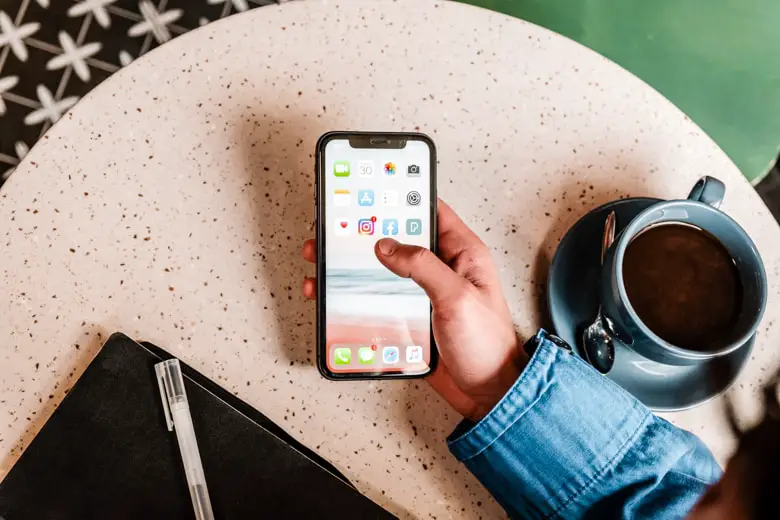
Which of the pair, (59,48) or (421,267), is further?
(59,48)

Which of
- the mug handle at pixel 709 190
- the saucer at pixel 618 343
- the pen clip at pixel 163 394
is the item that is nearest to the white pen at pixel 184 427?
the pen clip at pixel 163 394

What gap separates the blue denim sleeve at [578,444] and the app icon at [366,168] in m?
0.23

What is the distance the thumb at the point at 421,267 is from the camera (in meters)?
0.56

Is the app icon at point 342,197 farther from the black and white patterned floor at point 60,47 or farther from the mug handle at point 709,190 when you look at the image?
the black and white patterned floor at point 60,47

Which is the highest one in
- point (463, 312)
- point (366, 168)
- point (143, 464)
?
point (366, 168)

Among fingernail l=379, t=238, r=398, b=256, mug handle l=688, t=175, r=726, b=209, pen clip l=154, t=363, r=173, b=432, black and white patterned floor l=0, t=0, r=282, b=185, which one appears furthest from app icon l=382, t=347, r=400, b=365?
black and white patterned floor l=0, t=0, r=282, b=185

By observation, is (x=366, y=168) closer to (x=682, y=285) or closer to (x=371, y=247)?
(x=371, y=247)

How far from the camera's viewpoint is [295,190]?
63 cm

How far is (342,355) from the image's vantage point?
0.60 m

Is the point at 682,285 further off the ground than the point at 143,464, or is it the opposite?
the point at 682,285

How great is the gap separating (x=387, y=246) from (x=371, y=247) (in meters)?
0.03

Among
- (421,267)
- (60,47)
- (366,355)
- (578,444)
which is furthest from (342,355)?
(60,47)

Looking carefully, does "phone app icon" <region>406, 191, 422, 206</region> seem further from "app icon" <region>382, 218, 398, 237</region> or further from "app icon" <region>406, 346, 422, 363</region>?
"app icon" <region>406, 346, 422, 363</region>

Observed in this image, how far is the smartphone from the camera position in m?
0.60
